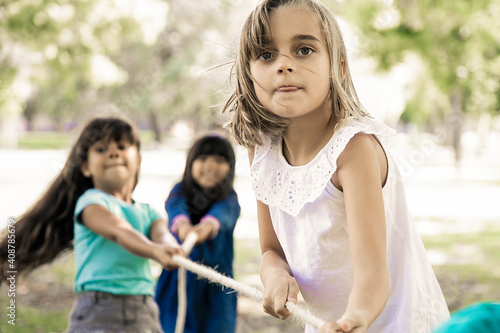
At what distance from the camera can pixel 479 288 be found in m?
5.40

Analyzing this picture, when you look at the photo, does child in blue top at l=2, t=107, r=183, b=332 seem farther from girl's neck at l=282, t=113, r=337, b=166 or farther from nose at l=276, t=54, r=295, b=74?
nose at l=276, t=54, r=295, b=74

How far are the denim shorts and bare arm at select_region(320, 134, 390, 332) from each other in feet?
4.58

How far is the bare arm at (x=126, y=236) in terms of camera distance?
2.28 metres

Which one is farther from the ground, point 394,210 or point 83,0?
point 83,0

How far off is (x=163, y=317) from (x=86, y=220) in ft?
3.05

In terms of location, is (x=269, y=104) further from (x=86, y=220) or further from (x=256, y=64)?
(x=86, y=220)

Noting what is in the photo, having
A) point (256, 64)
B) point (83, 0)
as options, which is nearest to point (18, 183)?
point (83, 0)

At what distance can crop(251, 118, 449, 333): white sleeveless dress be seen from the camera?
1.29 m

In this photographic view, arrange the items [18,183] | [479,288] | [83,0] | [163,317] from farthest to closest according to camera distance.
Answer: [18,183]
[83,0]
[479,288]
[163,317]

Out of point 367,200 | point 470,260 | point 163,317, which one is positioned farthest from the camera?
point 470,260

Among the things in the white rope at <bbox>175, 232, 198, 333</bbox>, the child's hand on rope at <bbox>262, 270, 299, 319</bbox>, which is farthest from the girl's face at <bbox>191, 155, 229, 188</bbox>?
the child's hand on rope at <bbox>262, 270, 299, 319</bbox>

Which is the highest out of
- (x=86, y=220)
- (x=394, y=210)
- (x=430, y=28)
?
(x=430, y=28)

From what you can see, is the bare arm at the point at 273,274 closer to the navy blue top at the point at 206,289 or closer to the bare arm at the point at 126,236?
the bare arm at the point at 126,236

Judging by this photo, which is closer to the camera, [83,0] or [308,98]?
[308,98]
